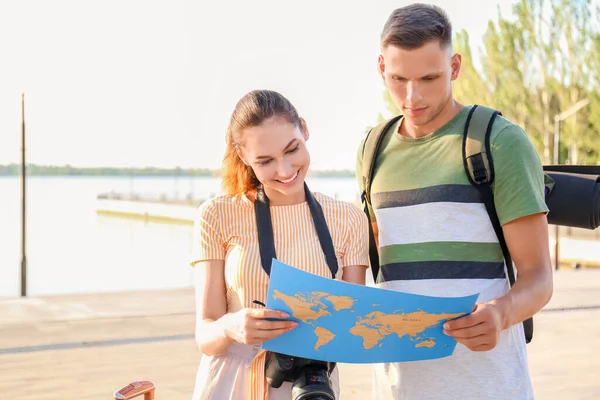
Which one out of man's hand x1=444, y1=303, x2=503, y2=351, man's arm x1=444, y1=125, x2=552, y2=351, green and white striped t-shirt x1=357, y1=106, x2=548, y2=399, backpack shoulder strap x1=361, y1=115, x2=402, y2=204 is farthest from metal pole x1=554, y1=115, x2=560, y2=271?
man's hand x1=444, y1=303, x2=503, y2=351

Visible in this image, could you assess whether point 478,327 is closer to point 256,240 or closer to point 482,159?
point 482,159

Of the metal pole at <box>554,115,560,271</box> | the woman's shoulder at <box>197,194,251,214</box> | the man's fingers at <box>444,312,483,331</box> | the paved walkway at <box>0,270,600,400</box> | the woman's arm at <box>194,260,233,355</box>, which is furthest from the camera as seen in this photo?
the metal pole at <box>554,115,560,271</box>

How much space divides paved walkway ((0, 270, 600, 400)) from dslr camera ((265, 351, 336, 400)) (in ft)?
13.4

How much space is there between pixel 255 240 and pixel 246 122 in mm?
295

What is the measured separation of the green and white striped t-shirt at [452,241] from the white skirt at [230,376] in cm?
31

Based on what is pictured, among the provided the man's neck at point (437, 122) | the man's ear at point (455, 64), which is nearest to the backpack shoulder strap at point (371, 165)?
the man's neck at point (437, 122)

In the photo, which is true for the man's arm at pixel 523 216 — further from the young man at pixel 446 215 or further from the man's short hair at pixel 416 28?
the man's short hair at pixel 416 28

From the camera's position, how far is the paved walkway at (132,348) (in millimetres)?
6141

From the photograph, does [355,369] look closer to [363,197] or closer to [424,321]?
[363,197]

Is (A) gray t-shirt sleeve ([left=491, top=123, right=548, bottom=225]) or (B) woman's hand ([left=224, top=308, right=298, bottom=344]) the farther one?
(A) gray t-shirt sleeve ([left=491, top=123, right=548, bottom=225])

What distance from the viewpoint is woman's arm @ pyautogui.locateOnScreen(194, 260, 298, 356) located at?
178cm

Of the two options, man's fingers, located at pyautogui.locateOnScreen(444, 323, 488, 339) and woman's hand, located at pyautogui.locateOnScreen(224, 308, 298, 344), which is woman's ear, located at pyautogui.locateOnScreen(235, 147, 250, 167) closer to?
woman's hand, located at pyautogui.locateOnScreen(224, 308, 298, 344)

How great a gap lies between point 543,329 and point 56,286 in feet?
68.6

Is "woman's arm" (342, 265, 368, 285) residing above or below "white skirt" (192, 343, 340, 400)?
above
